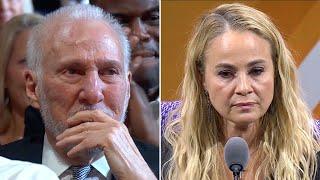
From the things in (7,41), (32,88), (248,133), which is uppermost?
(7,41)

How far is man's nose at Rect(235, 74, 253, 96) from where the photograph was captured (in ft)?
5.11

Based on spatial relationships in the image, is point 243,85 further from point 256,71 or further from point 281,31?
point 281,31

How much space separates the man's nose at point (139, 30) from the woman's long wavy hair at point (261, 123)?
125mm

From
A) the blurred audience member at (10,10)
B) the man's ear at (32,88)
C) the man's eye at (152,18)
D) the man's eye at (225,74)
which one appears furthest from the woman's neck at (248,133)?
the blurred audience member at (10,10)

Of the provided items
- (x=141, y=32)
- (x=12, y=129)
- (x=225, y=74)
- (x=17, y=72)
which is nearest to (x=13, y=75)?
(x=17, y=72)

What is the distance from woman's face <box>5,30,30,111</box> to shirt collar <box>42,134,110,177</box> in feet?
0.40

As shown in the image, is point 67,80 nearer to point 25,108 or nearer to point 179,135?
point 25,108

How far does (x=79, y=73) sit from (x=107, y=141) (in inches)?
7.4

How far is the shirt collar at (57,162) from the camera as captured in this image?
1.62 meters

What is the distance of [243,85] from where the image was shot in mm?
1559

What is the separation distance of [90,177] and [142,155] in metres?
0.15

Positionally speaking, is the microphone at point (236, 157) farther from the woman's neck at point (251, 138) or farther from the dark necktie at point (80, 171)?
the dark necktie at point (80, 171)

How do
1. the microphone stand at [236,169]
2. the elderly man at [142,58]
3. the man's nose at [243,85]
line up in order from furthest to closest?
the elderly man at [142,58] → the man's nose at [243,85] → the microphone stand at [236,169]

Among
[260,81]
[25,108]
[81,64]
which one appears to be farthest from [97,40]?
[260,81]
